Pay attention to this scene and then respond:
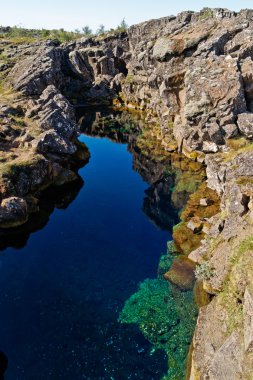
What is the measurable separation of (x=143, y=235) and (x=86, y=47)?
114 metres

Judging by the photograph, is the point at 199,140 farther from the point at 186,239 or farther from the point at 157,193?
the point at 186,239

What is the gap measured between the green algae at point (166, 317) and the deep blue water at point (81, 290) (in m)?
0.75

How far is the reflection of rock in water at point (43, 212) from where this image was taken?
40469mm

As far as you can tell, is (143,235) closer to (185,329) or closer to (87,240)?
(87,240)

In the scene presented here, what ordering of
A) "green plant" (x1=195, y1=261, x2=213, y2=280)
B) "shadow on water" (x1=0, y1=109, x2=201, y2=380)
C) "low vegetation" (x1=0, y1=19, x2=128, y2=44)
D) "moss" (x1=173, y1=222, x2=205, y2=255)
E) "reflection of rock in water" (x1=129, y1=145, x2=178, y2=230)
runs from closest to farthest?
"shadow on water" (x1=0, y1=109, x2=201, y2=380) → "green plant" (x1=195, y1=261, x2=213, y2=280) → "moss" (x1=173, y1=222, x2=205, y2=255) → "reflection of rock in water" (x1=129, y1=145, x2=178, y2=230) → "low vegetation" (x1=0, y1=19, x2=128, y2=44)

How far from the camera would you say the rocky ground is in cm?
2242

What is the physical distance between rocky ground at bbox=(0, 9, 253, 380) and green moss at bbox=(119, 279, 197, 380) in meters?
2.64

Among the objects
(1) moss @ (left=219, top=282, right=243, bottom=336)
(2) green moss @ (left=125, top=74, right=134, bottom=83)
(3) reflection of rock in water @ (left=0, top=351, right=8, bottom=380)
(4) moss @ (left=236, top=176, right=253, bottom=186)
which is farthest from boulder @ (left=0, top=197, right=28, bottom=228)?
(2) green moss @ (left=125, top=74, right=134, bottom=83)

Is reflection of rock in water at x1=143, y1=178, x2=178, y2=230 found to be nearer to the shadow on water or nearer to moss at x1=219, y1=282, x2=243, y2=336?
the shadow on water

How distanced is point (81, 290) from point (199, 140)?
124 feet

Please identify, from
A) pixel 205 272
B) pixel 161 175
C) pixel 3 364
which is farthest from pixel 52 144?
pixel 3 364

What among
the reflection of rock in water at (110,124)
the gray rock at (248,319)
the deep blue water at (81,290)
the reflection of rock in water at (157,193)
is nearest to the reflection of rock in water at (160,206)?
the reflection of rock in water at (157,193)

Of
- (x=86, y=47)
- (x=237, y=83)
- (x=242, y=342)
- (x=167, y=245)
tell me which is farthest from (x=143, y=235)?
(x=86, y=47)

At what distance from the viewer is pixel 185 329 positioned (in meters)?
27.2
